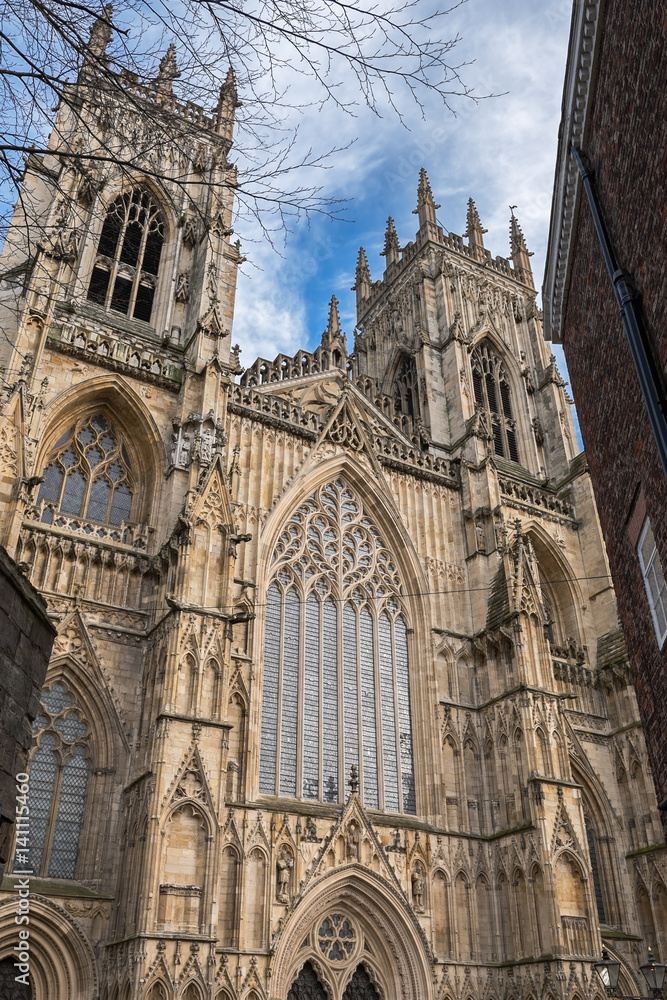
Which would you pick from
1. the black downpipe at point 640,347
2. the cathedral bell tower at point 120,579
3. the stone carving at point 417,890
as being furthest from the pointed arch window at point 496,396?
the black downpipe at point 640,347

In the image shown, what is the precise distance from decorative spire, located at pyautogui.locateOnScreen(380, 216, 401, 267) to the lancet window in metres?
21.8

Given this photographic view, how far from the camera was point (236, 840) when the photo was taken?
52.2 ft

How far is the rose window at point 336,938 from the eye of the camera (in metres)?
16.7

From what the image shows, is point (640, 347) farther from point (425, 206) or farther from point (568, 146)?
point (425, 206)

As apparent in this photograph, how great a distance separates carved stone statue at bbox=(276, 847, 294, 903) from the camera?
52.7 ft

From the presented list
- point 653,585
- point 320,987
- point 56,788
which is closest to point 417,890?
point 320,987

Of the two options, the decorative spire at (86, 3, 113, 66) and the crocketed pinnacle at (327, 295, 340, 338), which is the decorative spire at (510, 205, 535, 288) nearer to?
the crocketed pinnacle at (327, 295, 340, 338)

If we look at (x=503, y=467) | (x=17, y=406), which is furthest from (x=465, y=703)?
(x=17, y=406)

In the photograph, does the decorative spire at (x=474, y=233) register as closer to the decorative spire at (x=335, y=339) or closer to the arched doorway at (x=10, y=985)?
the decorative spire at (x=335, y=339)

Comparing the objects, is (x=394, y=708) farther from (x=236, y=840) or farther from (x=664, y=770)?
(x=664, y=770)

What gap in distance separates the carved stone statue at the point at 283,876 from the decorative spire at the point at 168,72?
14328 mm

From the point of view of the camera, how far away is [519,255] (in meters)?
38.8

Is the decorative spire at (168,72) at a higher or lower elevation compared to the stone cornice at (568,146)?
lower

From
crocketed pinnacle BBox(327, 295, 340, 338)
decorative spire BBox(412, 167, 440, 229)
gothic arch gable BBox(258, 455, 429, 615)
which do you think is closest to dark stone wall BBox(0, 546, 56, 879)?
gothic arch gable BBox(258, 455, 429, 615)
